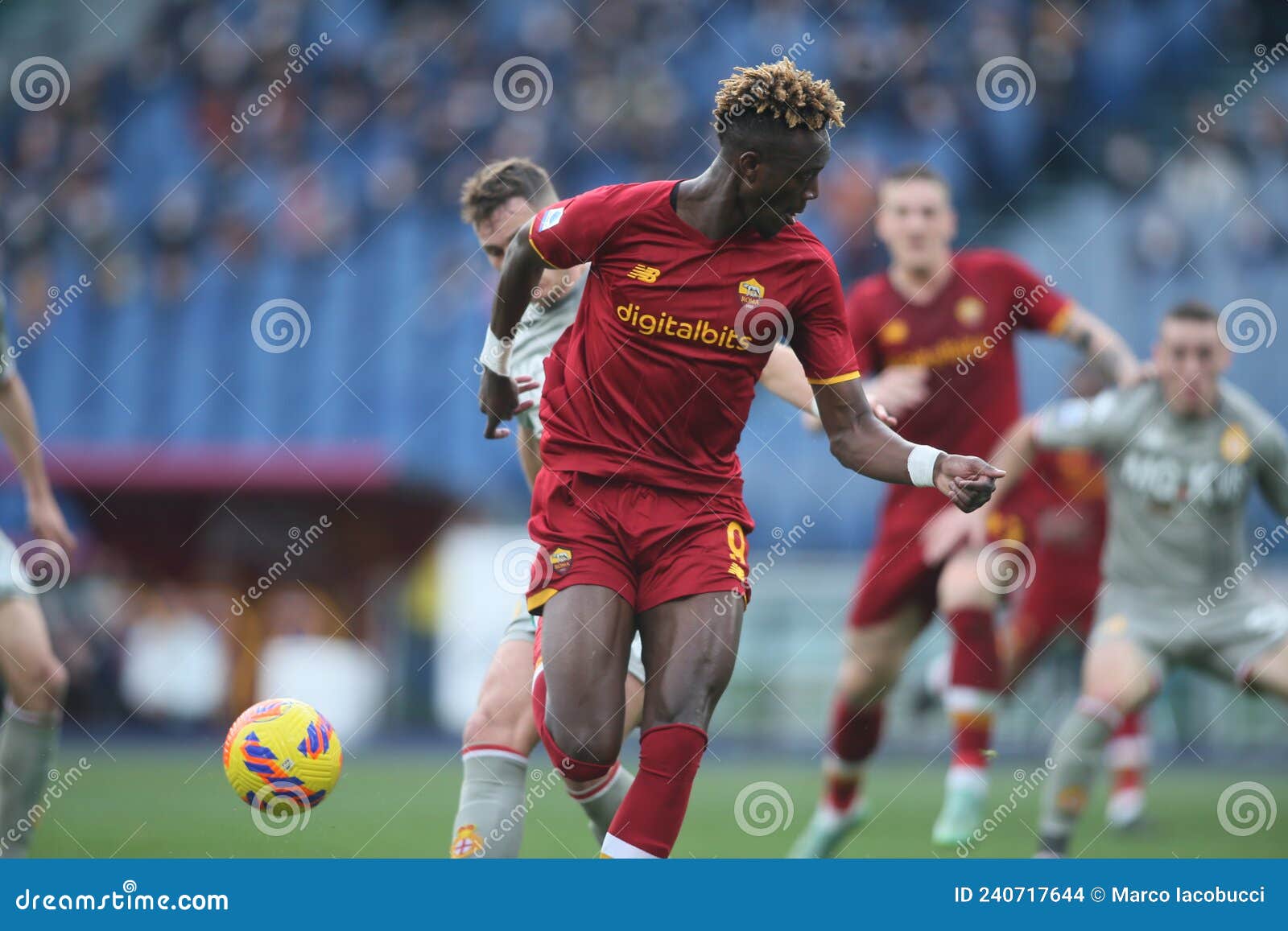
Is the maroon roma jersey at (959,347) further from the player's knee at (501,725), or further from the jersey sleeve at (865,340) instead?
the player's knee at (501,725)

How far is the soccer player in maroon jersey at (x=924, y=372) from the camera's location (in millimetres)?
7266

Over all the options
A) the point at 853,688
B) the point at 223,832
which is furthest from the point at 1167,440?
the point at 223,832

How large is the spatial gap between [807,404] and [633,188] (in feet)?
3.92

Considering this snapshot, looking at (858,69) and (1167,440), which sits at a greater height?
(858,69)

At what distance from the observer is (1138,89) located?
16.9 m

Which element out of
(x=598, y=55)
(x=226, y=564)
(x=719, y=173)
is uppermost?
(x=598, y=55)

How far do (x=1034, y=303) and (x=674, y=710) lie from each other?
406 cm

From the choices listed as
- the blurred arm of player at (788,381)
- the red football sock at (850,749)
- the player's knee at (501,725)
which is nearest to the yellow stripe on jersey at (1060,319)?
the red football sock at (850,749)

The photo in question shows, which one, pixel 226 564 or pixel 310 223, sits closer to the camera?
pixel 226 564

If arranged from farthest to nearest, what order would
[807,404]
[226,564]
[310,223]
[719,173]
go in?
1. [310,223]
2. [226,564]
3. [807,404]
4. [719,173]

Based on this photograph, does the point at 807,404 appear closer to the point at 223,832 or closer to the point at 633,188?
the point at 633,188

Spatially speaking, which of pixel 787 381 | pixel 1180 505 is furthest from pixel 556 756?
pixel 1180 505

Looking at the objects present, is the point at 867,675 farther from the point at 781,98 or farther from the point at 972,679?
the point at 781,98

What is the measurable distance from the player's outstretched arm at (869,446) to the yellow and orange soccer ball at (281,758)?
6.53ft
